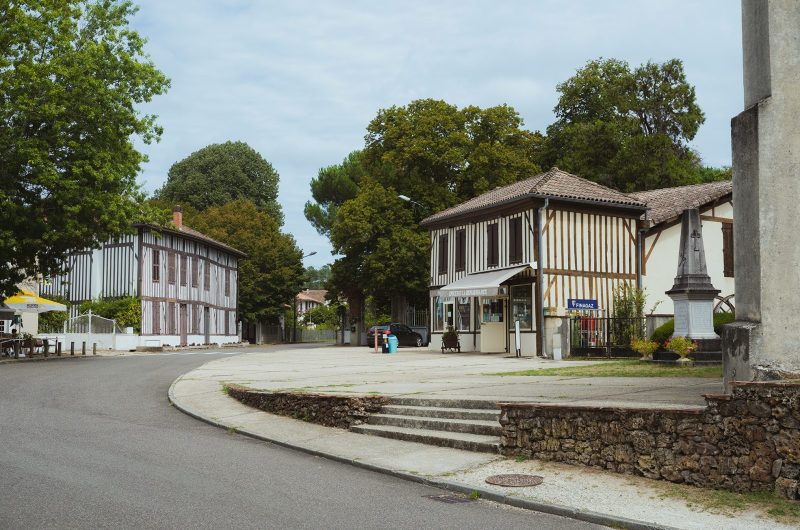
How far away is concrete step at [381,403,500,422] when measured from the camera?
10.4 meters

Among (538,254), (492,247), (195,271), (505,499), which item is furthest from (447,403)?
(195,271)

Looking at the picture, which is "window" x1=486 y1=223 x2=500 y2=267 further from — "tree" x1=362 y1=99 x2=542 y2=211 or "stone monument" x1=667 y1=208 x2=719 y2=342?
"tree" x1=362 y1=99 x2=542 y2=211

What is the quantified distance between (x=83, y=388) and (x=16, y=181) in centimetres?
1308

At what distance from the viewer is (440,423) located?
10.5m

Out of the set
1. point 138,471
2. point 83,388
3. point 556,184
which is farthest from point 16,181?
point 138,471

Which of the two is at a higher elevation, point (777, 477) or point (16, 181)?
point (16, 181)

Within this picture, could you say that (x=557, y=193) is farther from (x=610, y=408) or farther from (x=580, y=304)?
(x=610, y=408)

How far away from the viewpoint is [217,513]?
6691 millimetres

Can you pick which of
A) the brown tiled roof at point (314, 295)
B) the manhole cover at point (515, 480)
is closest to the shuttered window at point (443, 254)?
the manhole cover at point (515, 480)

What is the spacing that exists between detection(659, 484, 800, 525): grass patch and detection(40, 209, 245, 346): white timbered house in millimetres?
35271

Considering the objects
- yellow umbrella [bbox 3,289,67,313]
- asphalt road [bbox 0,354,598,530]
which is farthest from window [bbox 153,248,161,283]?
asphalt road [bbox 0,354,598,530]

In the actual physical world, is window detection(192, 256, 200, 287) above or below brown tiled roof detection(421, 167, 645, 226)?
below

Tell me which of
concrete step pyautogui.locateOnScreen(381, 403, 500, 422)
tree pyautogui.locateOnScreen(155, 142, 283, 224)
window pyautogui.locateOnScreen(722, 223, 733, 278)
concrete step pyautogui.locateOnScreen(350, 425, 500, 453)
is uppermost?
tree pyautogui.locateOnScreen(155, 142, 283, 224)

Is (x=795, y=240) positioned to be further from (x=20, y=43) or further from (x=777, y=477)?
(x=20, y=43)
